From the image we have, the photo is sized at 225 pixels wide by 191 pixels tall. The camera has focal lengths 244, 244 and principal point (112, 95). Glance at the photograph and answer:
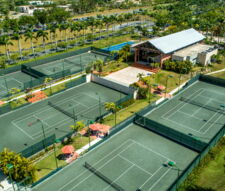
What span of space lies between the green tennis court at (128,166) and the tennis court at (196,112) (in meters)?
4.98

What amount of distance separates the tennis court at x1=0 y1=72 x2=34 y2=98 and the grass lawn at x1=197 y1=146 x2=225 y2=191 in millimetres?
40884

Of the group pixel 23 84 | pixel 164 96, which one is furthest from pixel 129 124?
pixel 23 84

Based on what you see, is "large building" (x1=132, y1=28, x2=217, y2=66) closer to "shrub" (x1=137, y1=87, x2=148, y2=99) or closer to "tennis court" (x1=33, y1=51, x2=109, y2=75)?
"tennis court" (x1=33, y1=51, x2=109, y2=75)

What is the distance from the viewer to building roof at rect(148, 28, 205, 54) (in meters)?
63.7

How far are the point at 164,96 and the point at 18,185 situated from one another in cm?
3205

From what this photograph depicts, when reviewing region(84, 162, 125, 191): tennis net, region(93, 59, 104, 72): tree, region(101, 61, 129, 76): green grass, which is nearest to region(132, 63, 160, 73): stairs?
region(101, 61, 129, 76): green grass

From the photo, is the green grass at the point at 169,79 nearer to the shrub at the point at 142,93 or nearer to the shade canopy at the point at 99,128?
the shrub at the point at 142,93

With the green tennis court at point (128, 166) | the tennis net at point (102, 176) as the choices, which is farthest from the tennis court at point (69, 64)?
the tennis net at point (102, 176)

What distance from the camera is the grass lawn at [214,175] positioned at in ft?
93.6

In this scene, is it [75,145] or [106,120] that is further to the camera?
[106,120]

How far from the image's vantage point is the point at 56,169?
99.3ft

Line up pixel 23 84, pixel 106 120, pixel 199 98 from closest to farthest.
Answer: pixel 106 120 < pixel 199 98 < pixel 23 84

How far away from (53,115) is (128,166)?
737 inches

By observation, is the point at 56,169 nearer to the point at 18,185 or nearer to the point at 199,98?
the point at 18,185
